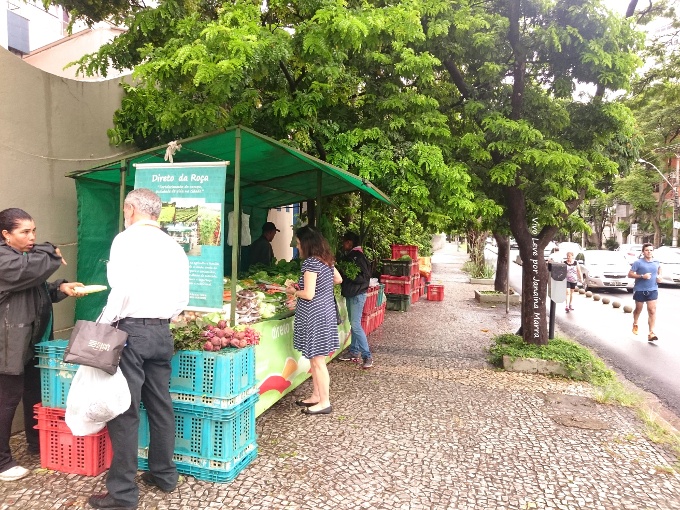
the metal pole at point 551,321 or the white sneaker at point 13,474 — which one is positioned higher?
the metal pole at point 551,321

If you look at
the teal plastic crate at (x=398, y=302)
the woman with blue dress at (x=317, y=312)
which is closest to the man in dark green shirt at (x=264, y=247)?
the woman with blue dress at (x=317, y=312)

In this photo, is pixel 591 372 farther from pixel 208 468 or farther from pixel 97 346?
pixel 97 346

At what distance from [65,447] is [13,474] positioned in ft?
1.14

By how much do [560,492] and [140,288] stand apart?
3202mm

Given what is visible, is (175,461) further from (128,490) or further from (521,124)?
(521,124)

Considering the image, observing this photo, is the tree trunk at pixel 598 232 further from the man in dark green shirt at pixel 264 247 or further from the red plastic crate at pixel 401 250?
the man in dark green shirt at pixel 264 247

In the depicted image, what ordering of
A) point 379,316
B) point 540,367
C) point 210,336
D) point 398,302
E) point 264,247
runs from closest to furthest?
point 210,336
point 540,367
point 264,247
point 379,316
point 398,302

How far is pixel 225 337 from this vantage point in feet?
12.0

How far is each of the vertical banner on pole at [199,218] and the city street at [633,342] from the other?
5.47 metres

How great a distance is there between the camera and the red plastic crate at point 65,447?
3490 mm

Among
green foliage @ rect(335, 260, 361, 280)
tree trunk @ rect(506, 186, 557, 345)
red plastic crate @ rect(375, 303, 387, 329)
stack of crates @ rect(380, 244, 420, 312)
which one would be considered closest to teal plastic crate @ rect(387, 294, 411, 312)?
stack of crates @ rect(380, 244, 420, 312)

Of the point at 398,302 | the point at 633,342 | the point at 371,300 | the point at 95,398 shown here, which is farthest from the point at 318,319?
the point at 398,302

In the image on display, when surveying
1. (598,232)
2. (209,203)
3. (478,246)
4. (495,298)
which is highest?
(598,232)

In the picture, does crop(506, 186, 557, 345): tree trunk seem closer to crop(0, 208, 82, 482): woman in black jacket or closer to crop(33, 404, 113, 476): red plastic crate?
crop(33, 404, 113, 476): red plastic crate
